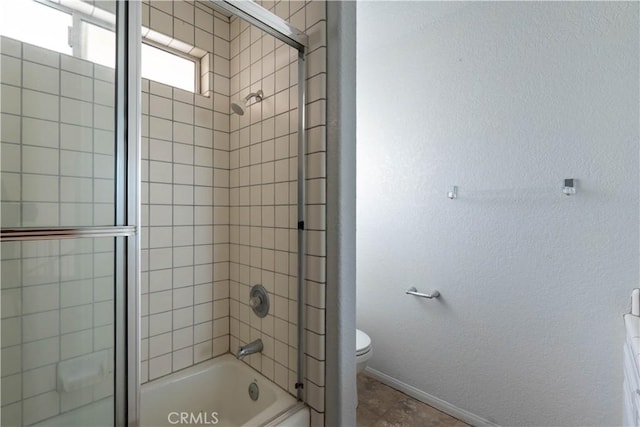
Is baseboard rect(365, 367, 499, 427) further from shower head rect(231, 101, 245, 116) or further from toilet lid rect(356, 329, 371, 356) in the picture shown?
shower head rect(231, 101, 245, 116)

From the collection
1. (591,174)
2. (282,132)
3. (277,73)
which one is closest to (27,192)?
(282,132)

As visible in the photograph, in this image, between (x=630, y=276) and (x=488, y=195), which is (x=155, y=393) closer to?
(x=488, y=195)

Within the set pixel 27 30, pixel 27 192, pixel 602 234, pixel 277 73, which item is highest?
pixel 277 73

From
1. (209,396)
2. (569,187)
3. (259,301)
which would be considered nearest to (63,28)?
(259,301)

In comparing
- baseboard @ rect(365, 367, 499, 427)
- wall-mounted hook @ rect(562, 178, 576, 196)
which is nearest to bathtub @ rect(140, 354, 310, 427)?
baseboard @ rect(365, 367, 499, 427)

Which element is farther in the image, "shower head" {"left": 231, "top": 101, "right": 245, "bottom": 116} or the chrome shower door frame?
"shower head" {"left": 231, "top": 101, "right": 245, "bottom": 116}

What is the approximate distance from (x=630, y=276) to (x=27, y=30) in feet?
7.97

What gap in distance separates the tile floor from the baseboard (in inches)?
0.9

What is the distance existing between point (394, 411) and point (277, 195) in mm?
1576

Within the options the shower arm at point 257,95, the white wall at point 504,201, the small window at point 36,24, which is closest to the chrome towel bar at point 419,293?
the white wall at point 504,201

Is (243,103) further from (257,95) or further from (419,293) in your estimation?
(419,293)

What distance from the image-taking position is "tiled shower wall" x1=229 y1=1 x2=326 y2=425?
124 centimetres

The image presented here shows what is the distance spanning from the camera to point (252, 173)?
166cm

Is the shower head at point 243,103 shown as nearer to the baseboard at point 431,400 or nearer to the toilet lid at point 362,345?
the toilet lid at point 362,345
